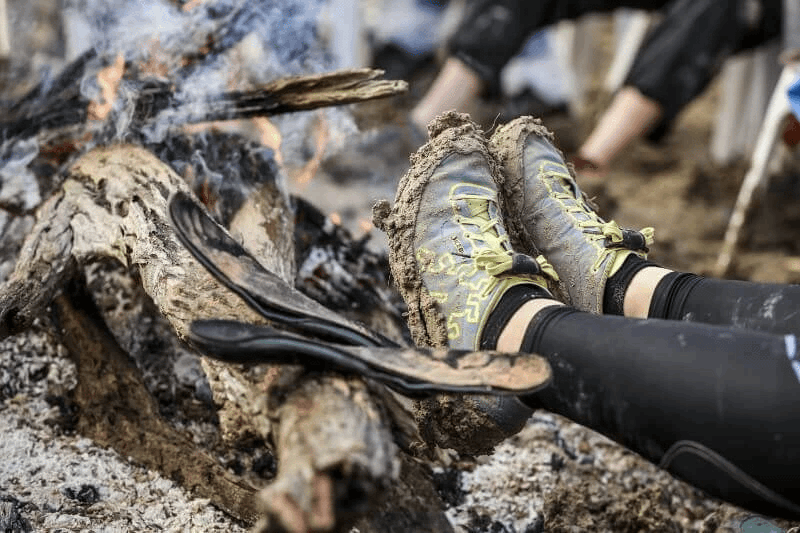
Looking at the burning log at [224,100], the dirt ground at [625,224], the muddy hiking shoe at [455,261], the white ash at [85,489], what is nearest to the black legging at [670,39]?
the dirt ground at [625,224]

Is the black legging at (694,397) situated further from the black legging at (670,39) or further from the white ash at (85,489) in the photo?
the black legging at (670,39)

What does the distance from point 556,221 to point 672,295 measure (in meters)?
0.28

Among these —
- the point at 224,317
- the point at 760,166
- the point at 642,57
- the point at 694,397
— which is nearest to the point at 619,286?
the point at 694,397

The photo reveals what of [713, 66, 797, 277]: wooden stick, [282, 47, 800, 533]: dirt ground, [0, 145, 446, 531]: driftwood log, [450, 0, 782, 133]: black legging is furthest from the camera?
[450, 0, 782, 133]: black legging

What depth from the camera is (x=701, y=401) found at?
0.95 m

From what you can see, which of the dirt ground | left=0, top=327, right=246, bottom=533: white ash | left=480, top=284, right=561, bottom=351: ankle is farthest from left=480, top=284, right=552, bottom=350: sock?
left=0, top=327, right=246, bottom=533: white ash

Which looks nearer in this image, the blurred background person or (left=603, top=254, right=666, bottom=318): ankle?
(left=603, top=254, right=666, bottom=318): ankle

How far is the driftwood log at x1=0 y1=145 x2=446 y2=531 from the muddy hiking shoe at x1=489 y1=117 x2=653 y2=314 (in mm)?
448

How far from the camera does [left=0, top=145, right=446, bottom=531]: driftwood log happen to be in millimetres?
821

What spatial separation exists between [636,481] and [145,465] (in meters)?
1.04

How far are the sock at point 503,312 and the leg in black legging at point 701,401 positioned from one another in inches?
7.2

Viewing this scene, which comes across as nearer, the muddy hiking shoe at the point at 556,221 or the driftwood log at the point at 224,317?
the driftwood log at the point at 224,317

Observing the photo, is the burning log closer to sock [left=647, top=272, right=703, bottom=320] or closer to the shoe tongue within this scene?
the shoe tongue

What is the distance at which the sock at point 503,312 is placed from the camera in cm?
128
